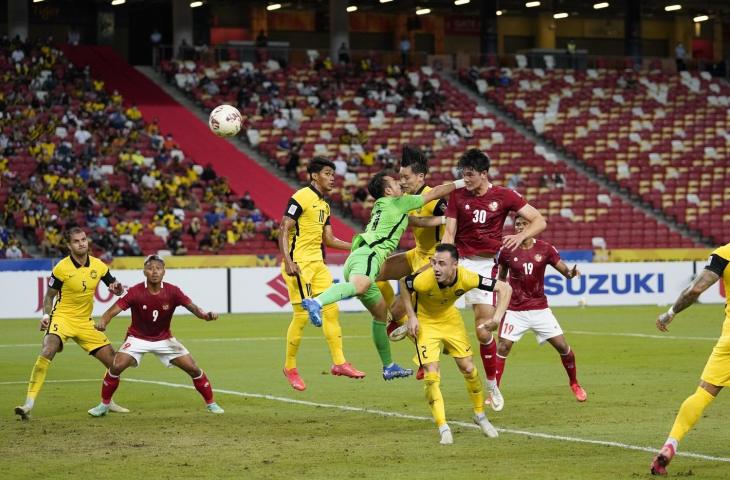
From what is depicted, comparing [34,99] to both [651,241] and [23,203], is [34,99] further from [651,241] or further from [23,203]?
[651,241]

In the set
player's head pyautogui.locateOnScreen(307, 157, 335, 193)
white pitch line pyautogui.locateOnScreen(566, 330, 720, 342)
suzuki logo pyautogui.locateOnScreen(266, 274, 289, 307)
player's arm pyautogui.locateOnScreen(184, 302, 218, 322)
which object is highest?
player's head pyautogui.locateOnScreen(307, 157, 335, 193)

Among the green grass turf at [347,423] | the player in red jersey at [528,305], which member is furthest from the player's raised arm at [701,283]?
the player in red jersey at [528,305]

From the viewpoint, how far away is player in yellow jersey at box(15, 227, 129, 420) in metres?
15.4

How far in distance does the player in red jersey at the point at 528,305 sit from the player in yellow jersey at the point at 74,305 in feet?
15.6

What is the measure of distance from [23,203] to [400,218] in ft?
83.4

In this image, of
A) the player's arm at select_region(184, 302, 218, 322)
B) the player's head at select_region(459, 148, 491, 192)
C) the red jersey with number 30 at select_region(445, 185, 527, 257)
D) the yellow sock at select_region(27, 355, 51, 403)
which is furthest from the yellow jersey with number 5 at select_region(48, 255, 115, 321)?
the player's head at select_region(459, 148, 491, 192)

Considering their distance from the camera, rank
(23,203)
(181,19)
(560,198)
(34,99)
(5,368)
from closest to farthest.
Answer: (5,368)
(23,203)
(34,99)
(560,198)
(181,19)

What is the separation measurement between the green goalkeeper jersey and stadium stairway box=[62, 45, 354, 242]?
26986mm

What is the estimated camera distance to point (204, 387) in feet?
49.9

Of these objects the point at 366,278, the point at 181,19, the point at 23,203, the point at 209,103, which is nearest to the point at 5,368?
the point at 366,278

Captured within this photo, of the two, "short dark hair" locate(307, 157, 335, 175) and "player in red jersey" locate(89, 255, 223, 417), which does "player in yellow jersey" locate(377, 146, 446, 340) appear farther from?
"player in red jersey" locate(89, 255, 223, 417)

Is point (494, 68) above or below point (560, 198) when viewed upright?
above

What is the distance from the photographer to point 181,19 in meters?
52.8

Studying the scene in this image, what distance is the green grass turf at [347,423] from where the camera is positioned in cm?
1130
